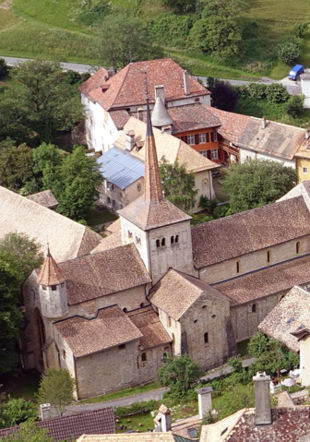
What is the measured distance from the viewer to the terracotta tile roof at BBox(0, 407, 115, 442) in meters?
56.9

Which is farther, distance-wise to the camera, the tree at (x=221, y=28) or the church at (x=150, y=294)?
the tree at (x=221, y=28)

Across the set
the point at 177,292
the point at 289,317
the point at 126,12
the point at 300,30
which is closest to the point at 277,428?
the point at 177,292

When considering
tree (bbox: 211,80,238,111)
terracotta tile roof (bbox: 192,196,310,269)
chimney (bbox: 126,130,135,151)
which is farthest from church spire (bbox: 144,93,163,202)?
tree (bbox: 211,80,238,111)

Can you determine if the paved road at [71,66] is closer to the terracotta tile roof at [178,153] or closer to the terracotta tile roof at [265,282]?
the terracotta tile roof at [178,153]

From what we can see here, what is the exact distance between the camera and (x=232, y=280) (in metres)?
79.4

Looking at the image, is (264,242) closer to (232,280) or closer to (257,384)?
(232,280)

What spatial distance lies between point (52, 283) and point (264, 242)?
19.5m

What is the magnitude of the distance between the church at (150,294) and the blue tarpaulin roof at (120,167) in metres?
21.7

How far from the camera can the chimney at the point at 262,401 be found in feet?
142

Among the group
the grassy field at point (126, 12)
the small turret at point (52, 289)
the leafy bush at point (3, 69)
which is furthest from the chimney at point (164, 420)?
the leafy bush at point (3, 69)

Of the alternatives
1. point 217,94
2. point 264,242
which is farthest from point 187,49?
point 264,242

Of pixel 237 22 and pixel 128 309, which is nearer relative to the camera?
pixel 128 309

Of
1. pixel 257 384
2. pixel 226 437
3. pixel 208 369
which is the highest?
pixel 257 384

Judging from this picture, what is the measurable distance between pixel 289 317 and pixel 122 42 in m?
64.4
